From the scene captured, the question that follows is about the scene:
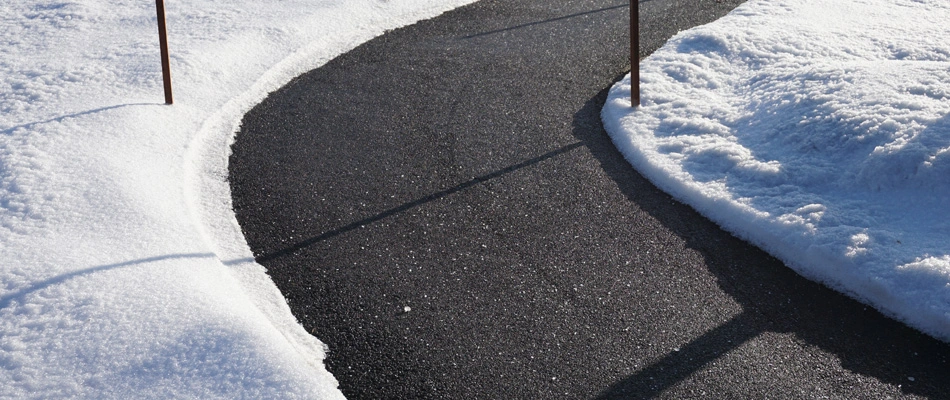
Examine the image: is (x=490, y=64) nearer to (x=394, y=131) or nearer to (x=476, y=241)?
(x=394, y=131)

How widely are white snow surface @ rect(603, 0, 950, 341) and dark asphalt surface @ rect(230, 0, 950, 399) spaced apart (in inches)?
7.4

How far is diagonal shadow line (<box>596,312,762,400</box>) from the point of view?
397 cm

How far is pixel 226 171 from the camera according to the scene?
20.4 feet

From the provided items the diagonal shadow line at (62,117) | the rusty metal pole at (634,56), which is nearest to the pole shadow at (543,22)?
the rusty metal pole at (634,56)

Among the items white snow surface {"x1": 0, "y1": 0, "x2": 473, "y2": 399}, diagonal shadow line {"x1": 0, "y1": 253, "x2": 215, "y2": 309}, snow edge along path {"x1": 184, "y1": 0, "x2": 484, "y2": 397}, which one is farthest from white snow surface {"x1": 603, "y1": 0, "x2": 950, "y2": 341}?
diagonal shadow line {"x1": 0, "y1": 253, "x2": 215, "y2": 309}

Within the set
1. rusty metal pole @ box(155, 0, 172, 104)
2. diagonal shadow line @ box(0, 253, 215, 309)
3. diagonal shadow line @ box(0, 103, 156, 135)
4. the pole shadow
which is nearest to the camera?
diagonal shadow line @ box(0, 253, 215, 309)

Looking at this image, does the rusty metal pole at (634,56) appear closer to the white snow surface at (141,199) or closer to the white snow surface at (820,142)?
the white snow surface at (820,142)

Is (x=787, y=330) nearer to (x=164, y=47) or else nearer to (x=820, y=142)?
(x=820, y=142)

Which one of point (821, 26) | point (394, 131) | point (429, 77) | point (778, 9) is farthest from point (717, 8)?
point (394, 131)

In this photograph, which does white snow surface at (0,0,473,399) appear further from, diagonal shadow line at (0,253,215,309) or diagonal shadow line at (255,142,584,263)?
diagonal shadow line at (255,142,584,263)

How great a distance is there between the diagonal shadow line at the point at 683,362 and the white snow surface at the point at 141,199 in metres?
1.48

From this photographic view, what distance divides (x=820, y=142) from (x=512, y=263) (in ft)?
8.37

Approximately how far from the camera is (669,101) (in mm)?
6969

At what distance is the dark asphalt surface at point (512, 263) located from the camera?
13.5 ft
